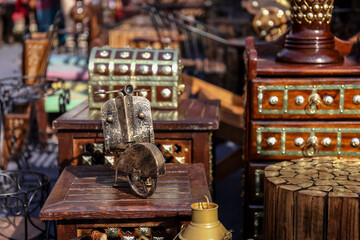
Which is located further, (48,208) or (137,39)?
(137,39)

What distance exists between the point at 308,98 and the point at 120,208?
5.26 ft

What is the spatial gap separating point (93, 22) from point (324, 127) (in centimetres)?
625

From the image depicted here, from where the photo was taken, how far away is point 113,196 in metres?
3.29

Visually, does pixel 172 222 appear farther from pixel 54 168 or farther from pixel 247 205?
pixel 54 168

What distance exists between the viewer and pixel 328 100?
4.02 m

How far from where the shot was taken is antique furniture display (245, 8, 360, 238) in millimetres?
4031

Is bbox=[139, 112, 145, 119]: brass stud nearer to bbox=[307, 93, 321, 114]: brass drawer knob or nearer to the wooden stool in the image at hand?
the wooden stool

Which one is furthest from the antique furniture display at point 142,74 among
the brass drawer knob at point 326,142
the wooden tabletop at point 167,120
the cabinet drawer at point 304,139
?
the brass drawer knob at point 326,142

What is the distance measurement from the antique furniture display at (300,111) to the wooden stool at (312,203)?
51 cm

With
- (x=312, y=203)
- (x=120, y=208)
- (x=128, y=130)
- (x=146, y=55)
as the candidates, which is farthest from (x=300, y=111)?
(x=120, y=208)

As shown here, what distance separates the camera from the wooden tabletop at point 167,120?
407 centimetres

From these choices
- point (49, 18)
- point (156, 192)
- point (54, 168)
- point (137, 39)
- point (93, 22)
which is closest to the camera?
point (156, 192)

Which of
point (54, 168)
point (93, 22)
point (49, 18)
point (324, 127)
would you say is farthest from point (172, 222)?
point (49, 18)

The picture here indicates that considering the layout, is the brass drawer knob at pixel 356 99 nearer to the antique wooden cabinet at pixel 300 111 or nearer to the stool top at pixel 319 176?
the antique wooden cabinet at pixel 300 111
